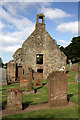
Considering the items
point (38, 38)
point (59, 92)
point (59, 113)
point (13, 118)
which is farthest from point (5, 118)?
point (38, 38)

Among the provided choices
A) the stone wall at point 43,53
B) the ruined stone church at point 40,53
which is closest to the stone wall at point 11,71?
the ruined stone church at point 40,53

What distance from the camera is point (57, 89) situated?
723 centimetres

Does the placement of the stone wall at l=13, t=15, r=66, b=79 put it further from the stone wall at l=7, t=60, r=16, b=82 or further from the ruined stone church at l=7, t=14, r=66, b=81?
the stone wall at l=7, t=60, r=16, b=82

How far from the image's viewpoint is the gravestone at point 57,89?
23.5 feet

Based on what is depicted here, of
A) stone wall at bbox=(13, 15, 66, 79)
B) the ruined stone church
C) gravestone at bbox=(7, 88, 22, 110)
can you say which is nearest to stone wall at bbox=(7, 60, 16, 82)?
the ruined stone church

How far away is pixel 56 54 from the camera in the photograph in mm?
22344

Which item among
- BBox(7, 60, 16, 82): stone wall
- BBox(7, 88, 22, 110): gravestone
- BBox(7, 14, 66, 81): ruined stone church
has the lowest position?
BBox(7, 88, 22, 110): gravestone

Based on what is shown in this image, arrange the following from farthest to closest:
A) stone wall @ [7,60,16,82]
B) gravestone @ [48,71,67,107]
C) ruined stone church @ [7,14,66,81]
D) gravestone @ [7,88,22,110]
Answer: ruined stone church @ [7,14,66,81]
stone wall @ [7,60,16,82]
gravestone @ [48,71,67,107]
gravestone @ [7,88,22,110]

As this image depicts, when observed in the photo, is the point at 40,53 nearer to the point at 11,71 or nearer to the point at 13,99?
the point at 11,71

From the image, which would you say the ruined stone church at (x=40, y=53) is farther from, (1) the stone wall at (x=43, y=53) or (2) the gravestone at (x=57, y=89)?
(2) the gravestone at (x=57, y=89)

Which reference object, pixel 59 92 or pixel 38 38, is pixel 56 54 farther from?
pixel 59 92

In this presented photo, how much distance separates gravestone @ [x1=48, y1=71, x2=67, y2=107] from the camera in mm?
7176

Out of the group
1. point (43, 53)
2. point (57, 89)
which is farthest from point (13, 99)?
point (43, 53)

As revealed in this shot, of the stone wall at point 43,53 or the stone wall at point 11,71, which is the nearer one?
the stone wall at point 11,71
